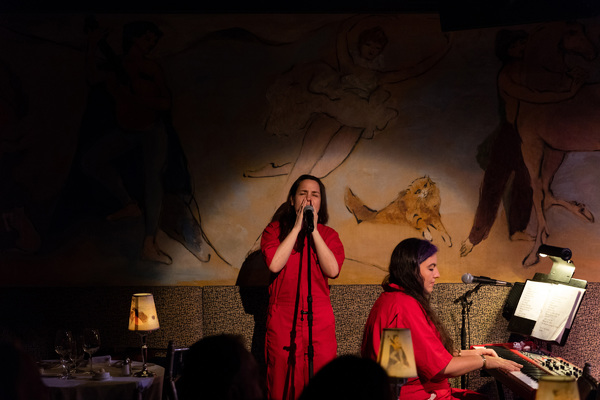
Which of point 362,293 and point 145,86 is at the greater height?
point 145,86

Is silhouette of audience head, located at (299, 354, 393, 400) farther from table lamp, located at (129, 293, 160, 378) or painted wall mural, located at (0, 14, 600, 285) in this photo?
painted wall mural, located at (0, 14, 600, 285)

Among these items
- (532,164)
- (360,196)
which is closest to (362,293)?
(360,196)

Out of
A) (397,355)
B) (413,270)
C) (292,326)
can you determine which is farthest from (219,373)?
(292,326)

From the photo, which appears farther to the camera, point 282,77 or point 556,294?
point 282,77

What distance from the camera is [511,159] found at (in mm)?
4961

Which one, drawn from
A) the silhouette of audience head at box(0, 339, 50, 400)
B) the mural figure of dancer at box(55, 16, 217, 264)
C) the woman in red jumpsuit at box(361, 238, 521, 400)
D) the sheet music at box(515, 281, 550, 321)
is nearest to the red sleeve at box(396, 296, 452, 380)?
the woman in red jumpsuit at box(361, 238, 521, 400)

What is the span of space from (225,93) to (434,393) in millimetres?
2843

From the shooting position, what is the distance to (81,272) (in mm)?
4910

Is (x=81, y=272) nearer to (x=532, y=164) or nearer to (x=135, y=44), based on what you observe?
(x=135, y=44)

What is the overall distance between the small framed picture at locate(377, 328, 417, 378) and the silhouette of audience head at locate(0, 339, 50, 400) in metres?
1.20

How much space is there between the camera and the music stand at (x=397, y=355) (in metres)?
2.37

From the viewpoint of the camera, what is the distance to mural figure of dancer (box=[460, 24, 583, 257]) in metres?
4.95

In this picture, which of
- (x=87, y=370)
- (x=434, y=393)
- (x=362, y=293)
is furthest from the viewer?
(x=362, y=293)

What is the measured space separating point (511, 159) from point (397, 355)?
302cm
